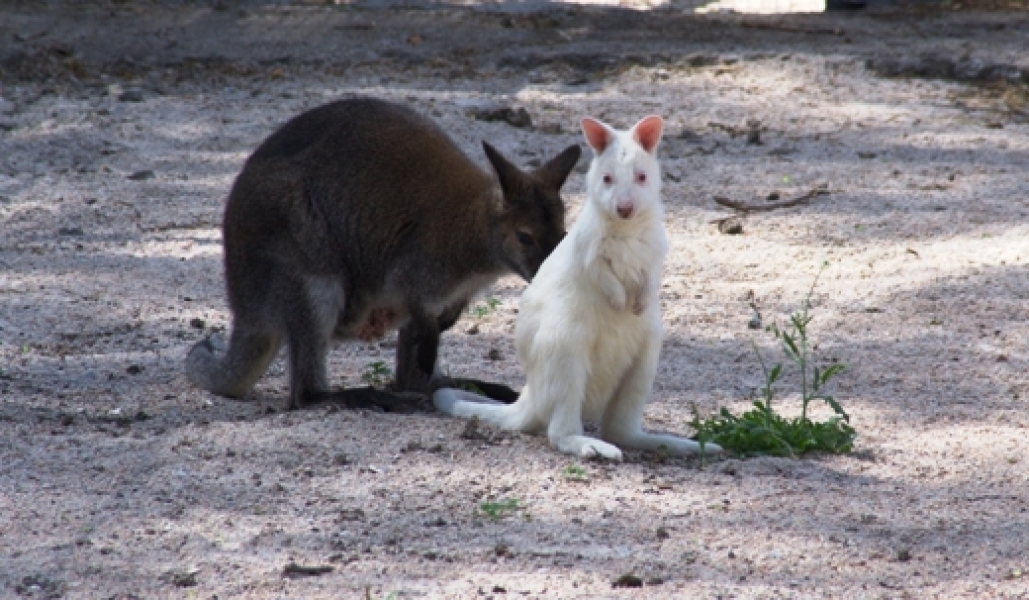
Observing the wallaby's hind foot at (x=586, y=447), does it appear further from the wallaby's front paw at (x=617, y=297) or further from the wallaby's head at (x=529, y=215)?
the wallaby's head at (x=529, y=215)

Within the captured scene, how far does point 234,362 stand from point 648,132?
6.09ft

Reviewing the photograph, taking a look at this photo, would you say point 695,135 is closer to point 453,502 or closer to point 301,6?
point 301,6

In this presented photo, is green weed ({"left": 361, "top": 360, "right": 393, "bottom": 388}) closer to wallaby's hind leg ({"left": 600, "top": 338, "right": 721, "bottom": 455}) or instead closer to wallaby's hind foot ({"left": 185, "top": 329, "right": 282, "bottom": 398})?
wallaby's hind foot ({"left": 185, "top": 329, "right": 282, "bottom": 398})

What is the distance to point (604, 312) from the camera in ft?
14.5

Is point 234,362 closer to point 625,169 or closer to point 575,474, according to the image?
point 575,474

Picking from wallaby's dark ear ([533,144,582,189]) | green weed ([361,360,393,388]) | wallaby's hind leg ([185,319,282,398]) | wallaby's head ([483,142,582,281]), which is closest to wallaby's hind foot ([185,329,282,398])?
wallaby's hind leg ([185,319,282,398])

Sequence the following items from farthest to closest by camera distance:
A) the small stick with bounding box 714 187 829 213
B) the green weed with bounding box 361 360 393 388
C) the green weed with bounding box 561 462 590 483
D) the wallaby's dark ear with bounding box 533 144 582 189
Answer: the small stick with bounding box 714 187 829 213, the green weed with bounding box 361 360 393 388, the wallaby's dark ear with bounding box 533 144 582 189, the green weed with bounding box 561 462 590 483

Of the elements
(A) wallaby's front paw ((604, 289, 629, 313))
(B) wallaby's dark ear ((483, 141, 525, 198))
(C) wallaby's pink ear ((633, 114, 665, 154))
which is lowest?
(A) wallaby's front paw ((604, 289, 629, 313))

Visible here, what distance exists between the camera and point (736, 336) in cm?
597

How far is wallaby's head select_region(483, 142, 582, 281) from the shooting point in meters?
5.10

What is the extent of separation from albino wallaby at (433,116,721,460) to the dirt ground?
0.40 feet

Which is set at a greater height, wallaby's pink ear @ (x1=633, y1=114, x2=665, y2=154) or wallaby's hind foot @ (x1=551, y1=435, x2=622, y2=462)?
wallaby's pink ear @ (x1=633, y1=114, x2=665, y2=154)

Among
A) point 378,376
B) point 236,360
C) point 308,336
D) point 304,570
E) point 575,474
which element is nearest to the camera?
point 304,570

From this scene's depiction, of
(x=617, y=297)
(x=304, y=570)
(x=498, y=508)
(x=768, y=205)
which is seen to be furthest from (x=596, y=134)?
(x=768, y=205)
